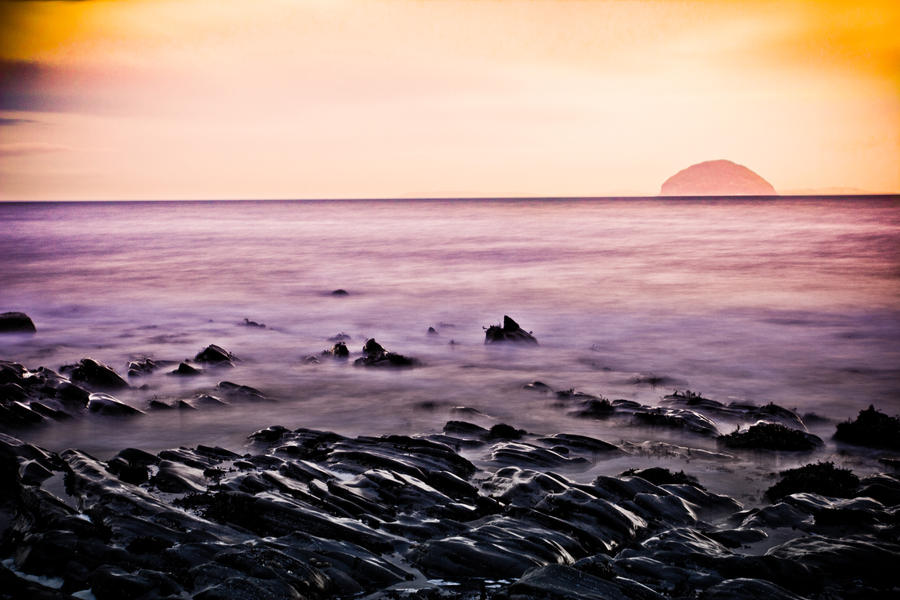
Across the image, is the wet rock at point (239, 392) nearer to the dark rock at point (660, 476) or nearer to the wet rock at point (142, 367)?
the wet rock at point (142, 367)

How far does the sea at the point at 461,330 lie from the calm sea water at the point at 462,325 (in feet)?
0.34

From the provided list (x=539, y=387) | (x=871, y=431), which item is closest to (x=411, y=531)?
(x=539, y=387)

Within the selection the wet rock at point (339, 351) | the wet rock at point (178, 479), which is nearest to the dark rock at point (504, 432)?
the wet rock at point (178, 479)

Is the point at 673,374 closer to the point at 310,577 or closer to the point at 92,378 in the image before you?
the point at 310,577

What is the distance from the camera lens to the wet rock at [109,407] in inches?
564

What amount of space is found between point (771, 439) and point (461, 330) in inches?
600

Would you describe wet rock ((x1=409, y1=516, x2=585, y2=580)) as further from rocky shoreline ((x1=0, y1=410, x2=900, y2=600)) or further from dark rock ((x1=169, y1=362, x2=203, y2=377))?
dark rock ((x1=169, y1=362, x2=203, y2=377))

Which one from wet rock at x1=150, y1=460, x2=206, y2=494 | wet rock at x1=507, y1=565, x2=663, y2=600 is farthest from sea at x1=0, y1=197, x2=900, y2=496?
wet rock at x1=507, y1=565, x2=663, y2=600

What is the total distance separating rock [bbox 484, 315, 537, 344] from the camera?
2314cm

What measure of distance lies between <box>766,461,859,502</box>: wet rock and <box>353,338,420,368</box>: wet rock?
11.5 metres

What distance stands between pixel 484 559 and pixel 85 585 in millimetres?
4295

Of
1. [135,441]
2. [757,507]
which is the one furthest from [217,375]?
[757,507]

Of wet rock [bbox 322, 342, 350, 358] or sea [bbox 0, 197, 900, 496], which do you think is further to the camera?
wet rock [bbox 322, 342, 350, 358]

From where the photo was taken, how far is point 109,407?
1444 centimetres
